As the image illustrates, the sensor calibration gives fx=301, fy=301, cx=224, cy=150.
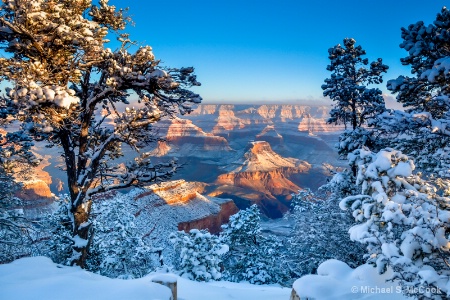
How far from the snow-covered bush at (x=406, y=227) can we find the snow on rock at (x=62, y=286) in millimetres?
3319

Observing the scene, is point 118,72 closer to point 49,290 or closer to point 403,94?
point 49,290

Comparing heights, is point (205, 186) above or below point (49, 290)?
below

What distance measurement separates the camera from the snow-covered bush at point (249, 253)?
73.2ft

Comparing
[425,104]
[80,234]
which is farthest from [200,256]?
[425,104]

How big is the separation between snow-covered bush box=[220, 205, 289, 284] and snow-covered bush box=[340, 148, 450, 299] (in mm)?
19335

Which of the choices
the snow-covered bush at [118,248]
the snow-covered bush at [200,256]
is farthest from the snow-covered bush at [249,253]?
the snow-covered bush at [200,256]

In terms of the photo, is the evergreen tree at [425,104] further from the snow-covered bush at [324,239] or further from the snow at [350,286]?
the snow-covered bush at [324,239]

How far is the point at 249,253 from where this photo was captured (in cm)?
2305

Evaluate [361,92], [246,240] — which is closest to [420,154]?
[361,92]

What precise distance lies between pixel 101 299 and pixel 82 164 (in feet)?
13.8

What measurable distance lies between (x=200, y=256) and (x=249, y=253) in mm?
9674

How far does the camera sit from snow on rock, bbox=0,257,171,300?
14.1 ft

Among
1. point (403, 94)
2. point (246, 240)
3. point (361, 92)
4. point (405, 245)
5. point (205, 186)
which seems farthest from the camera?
point (205, 186)

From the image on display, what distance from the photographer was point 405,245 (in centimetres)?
355
